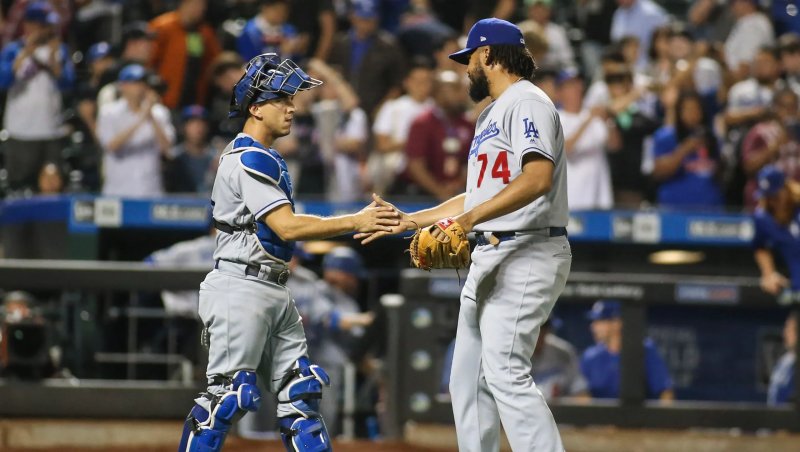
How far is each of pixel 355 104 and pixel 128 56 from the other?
1925mm

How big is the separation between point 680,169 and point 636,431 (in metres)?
2.83

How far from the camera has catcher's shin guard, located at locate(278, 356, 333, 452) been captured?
5.40 metres

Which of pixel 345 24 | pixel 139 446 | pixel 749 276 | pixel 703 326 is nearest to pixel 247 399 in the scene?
pixel 139 446

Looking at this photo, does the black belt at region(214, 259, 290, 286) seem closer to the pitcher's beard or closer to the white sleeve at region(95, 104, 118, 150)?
the pitcher's beard

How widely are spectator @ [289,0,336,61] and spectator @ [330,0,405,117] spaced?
326mm

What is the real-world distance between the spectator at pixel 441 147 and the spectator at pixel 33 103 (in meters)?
2.95

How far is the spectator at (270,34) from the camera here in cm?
1178

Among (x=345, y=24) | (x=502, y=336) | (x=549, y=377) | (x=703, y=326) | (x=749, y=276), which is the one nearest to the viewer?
(x=502, y=336)

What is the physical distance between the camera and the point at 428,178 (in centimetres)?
1057

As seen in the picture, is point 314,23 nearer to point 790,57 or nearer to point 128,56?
point 128,56

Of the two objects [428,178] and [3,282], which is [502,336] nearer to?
[3,282]

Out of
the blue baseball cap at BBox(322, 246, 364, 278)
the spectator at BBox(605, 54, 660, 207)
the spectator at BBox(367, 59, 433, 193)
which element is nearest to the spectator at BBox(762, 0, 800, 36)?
the spectator at BBox(605, 54, 660, 207)

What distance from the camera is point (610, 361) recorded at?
9.12m

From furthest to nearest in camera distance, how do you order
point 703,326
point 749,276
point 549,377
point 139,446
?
point 749,276
point 703,326
point 549,377
point 139,446
